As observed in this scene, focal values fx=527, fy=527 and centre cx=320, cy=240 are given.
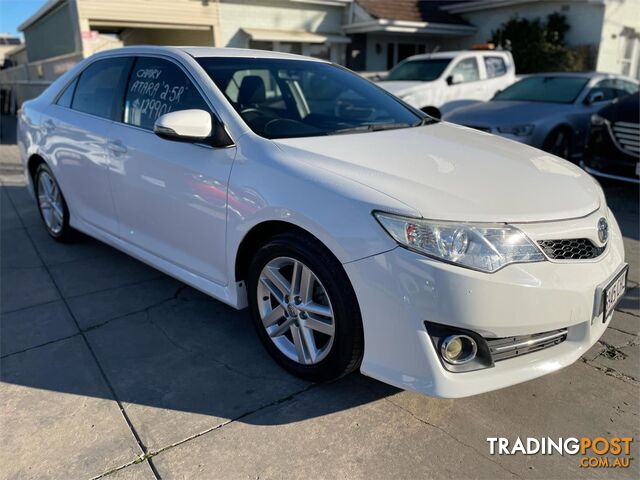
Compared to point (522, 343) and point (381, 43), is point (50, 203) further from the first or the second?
point (381, 43)

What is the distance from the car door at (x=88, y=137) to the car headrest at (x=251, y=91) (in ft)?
3.18

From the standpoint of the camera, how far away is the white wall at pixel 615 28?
53.3 feet

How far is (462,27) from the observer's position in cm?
1895

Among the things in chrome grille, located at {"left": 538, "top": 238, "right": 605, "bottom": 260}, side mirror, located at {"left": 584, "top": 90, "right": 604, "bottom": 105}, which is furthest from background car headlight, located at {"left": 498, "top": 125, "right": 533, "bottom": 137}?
chrome grille, located at {"left": 538, "top": 238, "right": 605, "bottom": 260}

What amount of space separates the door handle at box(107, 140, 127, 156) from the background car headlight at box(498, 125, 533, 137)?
539 cm

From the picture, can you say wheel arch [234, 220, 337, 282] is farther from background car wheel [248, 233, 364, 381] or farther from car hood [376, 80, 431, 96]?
car hood [376, 80, 431, 96]

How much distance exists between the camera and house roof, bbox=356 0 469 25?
58.2ft

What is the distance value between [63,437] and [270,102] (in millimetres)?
2168

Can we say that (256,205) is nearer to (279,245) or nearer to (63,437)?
(279,245)

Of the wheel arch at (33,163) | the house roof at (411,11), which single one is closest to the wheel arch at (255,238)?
the wheel arch at (33,163)

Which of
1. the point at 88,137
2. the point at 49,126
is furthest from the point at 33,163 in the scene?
the point at 88,137

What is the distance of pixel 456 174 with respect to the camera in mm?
2492

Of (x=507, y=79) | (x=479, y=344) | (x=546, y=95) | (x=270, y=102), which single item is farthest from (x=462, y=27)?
(x=479, y=344)

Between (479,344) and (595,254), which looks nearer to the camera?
(479,344)
